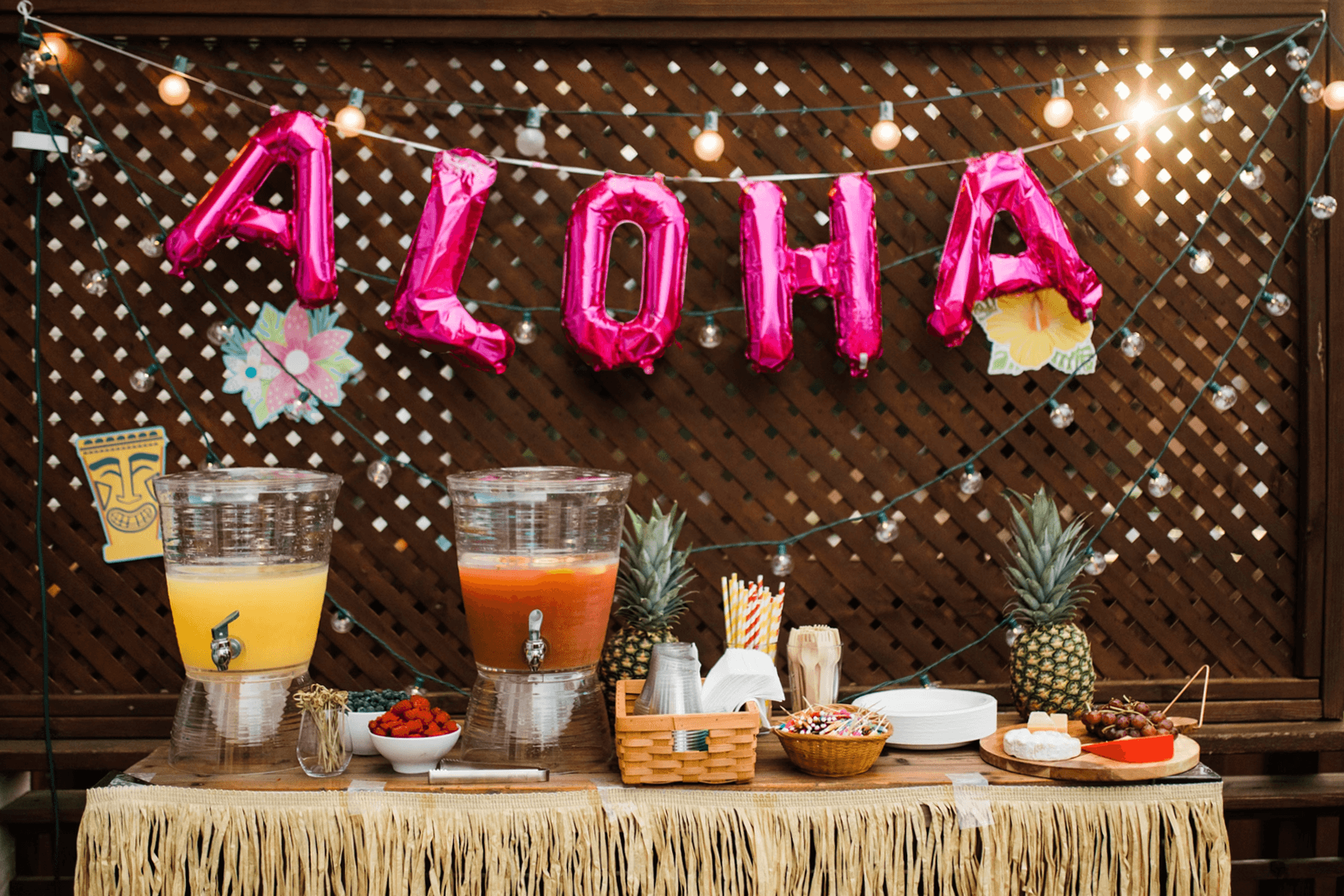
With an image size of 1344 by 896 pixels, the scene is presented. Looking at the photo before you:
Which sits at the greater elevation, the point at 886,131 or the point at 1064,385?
the point at 886,131

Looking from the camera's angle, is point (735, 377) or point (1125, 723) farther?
point (735, 377)

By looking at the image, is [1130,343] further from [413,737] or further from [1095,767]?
[413,737]

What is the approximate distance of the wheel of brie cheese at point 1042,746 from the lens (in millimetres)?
2010

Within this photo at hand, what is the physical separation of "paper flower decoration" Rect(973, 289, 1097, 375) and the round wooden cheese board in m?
1.00

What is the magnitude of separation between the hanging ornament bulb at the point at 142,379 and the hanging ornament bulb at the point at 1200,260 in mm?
2635

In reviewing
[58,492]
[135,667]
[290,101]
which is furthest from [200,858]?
[290,101]

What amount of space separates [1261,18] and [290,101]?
2.48m

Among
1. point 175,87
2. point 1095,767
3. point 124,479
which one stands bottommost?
point 1095,767

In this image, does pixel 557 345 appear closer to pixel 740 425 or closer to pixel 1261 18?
pixel 740 425

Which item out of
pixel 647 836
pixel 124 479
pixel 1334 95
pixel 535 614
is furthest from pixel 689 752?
pixel 1334 95

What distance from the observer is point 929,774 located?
79.7 inches

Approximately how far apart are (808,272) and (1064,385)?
0.75 meters

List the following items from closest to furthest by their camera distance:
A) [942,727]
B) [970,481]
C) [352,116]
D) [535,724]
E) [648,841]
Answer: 1. [648,841]
2. [535,724]
3. [942,727]
4. [352,116]
5. [970,481]

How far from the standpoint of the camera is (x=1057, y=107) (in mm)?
2566
